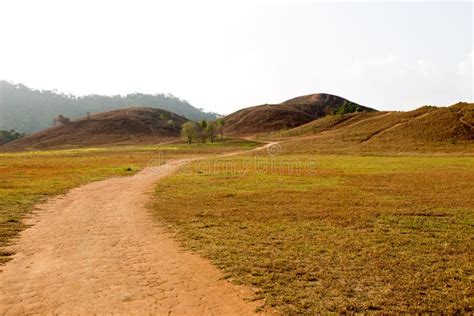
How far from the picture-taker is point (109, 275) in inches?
450

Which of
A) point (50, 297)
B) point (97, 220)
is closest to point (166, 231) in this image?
point (97, 220)

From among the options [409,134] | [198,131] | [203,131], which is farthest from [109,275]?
[203,131]

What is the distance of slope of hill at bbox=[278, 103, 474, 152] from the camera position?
87.8 m

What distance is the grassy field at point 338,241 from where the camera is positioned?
9961 millimetres

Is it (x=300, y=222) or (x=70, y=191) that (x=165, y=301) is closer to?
(x=300, y=222)

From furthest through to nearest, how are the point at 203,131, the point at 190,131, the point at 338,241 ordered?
the point at 203,131 < the point at 190,131 < the point at 338,241

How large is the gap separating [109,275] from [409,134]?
100366 mm

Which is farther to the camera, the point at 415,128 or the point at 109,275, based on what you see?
the point at 415,128

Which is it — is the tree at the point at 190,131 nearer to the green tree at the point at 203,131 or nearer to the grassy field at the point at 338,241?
the green tree at the point at 203,131

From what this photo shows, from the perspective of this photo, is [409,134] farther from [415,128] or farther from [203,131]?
[203,131]

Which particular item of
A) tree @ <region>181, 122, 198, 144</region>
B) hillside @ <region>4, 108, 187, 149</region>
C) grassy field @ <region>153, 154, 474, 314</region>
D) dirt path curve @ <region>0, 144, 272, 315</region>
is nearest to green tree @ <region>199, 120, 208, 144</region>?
tree @ <region>181, 122, 198, 144</region>

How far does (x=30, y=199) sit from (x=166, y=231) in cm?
1270

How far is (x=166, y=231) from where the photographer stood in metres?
16.8

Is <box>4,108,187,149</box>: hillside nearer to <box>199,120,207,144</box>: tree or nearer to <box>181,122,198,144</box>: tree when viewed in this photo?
<box>199,120,207,144</box>: tree
